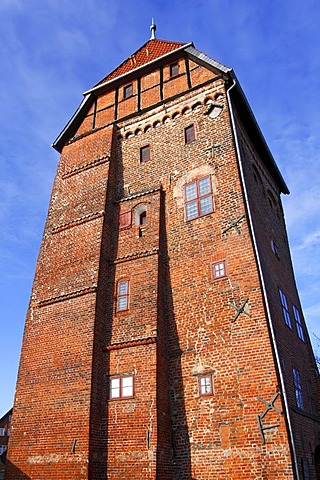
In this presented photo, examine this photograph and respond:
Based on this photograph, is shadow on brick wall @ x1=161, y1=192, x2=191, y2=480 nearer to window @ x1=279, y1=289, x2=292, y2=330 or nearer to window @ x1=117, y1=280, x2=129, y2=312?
window @ x1=117, y1=280, x2=129, y2=312

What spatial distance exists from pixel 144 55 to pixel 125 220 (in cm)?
792

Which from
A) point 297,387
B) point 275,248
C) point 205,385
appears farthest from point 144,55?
point 297,387

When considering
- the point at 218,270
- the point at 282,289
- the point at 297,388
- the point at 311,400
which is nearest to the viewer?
the point at 218,270

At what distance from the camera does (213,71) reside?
1530cm

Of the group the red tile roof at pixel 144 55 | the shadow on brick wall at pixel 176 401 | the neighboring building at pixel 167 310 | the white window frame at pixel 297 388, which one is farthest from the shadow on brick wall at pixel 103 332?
the white window frame at pixel 297 388

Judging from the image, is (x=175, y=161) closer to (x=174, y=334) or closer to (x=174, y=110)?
(x=174, y=110)

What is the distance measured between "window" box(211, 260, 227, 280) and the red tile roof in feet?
31.5

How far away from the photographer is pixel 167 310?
12320 mm

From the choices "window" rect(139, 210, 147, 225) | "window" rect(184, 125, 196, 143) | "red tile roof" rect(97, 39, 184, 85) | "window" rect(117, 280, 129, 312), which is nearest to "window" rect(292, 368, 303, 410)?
"window" rect(117, 280, 129, 312)

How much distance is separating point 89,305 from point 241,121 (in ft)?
28.9

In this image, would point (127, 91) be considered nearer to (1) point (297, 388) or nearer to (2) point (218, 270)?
(2) point (218, 270)

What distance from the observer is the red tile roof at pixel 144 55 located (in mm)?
17453

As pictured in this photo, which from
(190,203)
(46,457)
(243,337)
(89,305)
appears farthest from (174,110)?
(46,457)

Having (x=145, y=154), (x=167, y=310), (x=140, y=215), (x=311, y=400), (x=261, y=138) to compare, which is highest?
(x=261, y=138)
